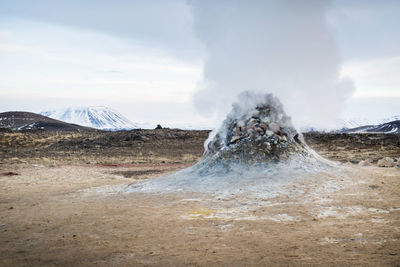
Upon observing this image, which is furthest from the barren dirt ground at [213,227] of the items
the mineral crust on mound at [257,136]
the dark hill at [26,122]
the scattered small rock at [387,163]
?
the dark hill at [26,122]

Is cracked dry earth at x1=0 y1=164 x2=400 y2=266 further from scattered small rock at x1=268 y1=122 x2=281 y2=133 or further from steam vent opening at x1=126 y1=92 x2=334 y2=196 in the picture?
scattered small rock at x1=268 y1=122 x2=281 y2=133

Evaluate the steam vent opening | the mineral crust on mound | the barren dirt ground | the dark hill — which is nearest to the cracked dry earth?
the barren dirt ground

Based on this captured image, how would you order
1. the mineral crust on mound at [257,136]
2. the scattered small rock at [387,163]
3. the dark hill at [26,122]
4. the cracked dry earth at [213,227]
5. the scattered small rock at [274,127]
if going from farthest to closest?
the dark hill at [26,122] < the scattered small rock at [387,163] < the scattered small rock at [274,127] < the mineral crust on mound at [257,136] < the cracked dry earth at [213,227]

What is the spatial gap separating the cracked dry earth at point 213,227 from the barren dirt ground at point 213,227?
18 millimetres

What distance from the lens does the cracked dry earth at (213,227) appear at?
16.8ft

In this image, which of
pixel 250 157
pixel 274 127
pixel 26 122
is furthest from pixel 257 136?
pixel 26 122

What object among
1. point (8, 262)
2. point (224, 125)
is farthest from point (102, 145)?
point (8, 262)

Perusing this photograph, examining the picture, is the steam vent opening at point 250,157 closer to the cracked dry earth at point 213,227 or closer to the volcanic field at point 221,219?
the volcanic field at point 221,219

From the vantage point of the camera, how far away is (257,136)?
Result: 12680mm

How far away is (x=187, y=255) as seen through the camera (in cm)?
527

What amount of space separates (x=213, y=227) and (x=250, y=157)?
5504 mm

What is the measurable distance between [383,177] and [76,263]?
417 inches

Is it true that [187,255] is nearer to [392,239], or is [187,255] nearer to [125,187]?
[392,239]

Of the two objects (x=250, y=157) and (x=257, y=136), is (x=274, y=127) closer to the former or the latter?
(x=257, y=136)
